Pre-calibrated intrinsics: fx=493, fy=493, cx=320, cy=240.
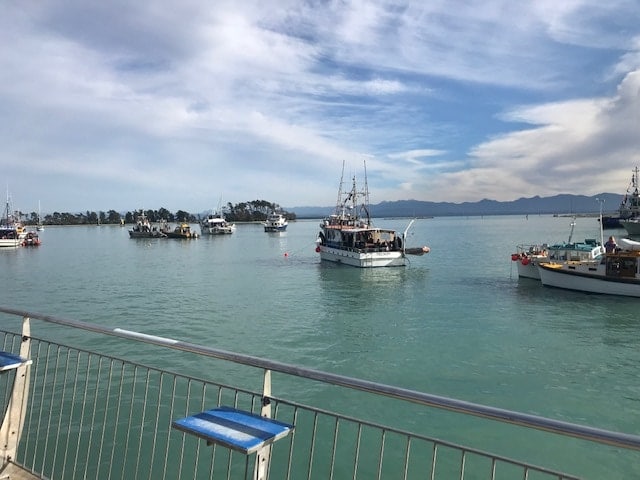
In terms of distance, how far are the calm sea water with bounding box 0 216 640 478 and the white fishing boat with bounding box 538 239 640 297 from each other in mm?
837

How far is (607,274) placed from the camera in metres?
28.5

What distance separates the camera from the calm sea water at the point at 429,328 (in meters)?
11.8

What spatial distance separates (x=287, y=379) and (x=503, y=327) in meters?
11.5

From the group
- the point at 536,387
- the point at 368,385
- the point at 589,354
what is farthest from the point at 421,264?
the point at 368,385

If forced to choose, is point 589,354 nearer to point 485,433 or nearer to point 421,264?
point 485,433

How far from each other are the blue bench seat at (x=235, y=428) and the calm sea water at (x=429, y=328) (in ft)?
26.0

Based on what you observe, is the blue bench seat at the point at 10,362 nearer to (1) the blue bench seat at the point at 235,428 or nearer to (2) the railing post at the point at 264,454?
(1) the blue bench seat at the point at 235,428

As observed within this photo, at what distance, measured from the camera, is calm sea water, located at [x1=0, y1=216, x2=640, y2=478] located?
11828mm

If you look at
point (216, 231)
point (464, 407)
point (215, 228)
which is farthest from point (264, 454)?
point (215, 228)

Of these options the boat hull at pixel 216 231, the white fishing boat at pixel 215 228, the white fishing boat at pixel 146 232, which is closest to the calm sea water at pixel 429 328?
the white fishing boat at pixel 146 232

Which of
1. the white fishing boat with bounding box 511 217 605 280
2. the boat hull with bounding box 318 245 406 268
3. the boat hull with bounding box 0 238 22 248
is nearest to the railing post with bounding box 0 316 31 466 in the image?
the white fishing boat with bounding box 511 217 605 280

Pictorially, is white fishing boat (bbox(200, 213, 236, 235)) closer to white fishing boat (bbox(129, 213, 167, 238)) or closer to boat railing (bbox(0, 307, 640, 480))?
white fishing boat (bbox(129, 213, 167, 238))

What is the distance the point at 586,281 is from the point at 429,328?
45.5 feet

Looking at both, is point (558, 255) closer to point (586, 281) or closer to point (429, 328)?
point (586, 281)
